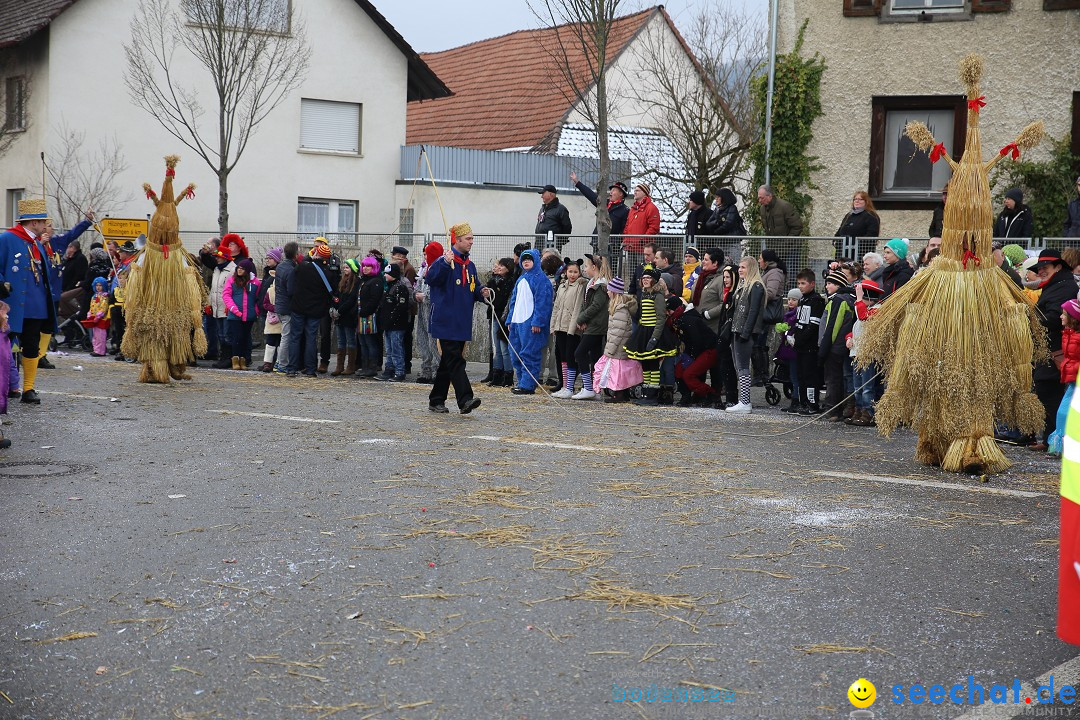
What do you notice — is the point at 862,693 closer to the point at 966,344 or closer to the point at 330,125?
the point at 966,344

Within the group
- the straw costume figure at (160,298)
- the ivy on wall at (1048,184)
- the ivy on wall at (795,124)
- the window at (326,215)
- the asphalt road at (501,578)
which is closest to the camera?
the asphalt road at (501,578)

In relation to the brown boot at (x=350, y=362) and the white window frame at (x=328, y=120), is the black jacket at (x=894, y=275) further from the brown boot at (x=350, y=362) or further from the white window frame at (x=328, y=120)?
the white window frame at (x=328, y=120)

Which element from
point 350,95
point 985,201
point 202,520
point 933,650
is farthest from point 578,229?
point 933,650

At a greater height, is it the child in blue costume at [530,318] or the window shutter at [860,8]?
the window shutter at [860,8]

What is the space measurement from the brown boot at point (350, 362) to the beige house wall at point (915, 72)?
28.0 ft

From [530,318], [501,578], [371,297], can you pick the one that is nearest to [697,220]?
[530,318]

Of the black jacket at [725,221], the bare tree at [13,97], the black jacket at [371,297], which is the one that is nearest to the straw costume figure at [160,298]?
the black jacket at [371,297]

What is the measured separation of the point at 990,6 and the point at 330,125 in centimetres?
1730

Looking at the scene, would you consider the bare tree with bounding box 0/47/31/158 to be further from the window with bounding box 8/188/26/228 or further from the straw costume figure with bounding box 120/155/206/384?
the straw costume figure with bounding box 120/155/206/384

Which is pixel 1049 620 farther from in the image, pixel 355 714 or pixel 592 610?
pixel 355 714

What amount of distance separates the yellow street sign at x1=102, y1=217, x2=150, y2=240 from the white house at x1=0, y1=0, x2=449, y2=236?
6042 millimetres

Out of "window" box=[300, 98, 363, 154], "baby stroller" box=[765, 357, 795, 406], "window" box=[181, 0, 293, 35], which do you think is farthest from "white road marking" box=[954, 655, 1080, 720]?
"window" box=[300, 98, 363, 154]

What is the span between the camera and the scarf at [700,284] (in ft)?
50.6

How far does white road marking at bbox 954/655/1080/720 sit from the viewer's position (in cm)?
445
